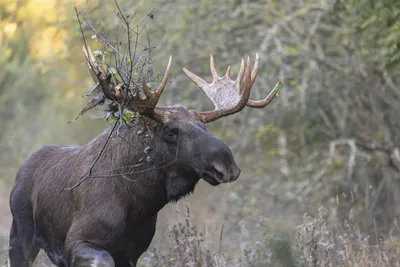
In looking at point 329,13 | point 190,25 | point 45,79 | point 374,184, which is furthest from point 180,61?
point 45,79

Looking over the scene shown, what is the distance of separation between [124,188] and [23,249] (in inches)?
58.2

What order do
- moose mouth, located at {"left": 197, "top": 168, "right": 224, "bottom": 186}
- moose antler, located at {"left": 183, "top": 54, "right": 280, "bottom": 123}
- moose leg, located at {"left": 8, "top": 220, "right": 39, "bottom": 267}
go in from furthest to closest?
moose leg, located at {"left": 8, "top": 220, "right": 39, "bottom": 267}
moose antler, located at {"left": 183, "top": 54, "right": 280, "bottom": 123}
moose mouth, located at {"left": 197, "top": 168, "right": 224, "bottom": 186}

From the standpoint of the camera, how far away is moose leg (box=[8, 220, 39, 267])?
864 cm

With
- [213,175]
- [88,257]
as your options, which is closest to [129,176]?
[88,257]

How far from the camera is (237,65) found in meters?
16.4

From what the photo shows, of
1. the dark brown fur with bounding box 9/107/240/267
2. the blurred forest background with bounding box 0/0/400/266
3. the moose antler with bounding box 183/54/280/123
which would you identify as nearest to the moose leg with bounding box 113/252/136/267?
the dark brown fur with bounding box 9/107/240/267

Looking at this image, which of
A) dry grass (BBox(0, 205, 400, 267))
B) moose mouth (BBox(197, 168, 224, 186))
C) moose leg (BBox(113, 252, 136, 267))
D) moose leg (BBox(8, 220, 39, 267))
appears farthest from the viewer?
moose leg (BBox(8, 220, 39, 267))

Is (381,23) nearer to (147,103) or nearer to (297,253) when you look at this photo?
(297,253)

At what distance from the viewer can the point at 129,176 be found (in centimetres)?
781

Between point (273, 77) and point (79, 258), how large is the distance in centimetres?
956

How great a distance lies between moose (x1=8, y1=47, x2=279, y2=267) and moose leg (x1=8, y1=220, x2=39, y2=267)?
0.94ft

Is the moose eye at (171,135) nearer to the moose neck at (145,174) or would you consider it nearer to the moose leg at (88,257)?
the moose neck at (145,174)

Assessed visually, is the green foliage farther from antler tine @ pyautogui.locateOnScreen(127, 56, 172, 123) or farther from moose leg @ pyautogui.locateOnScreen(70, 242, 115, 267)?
moose leg @ pyautogui.locateOnScreen(70, 242, 115, 267)

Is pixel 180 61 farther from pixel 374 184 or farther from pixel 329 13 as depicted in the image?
pixel 374 184
